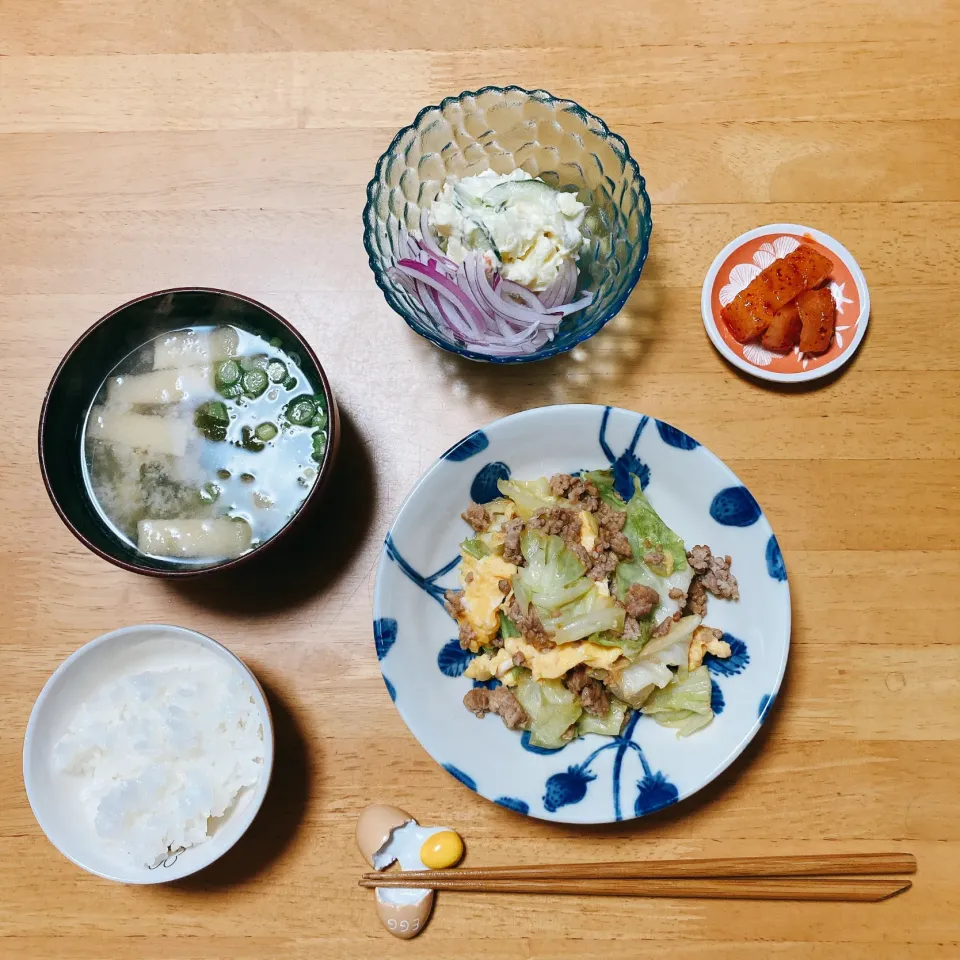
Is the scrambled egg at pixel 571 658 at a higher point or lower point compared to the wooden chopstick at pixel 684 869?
higher

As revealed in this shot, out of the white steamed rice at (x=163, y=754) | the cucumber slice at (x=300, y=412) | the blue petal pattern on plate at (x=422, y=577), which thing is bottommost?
the white steamed rice at (x=163, y=754)

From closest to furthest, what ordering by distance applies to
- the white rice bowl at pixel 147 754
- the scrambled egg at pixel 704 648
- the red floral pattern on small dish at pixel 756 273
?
the white rice bowl at pixel 147 754
the scrambled egg at pixel 704 648
the red floral pattern on small dish at pixel 756 273

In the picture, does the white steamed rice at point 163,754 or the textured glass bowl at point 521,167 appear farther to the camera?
the textured glass bowl at point 521,167

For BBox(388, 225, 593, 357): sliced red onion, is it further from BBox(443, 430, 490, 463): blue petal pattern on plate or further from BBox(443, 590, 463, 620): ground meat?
BBox(443, 590, 463, 620): ground meat

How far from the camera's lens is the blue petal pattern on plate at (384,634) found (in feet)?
5.57

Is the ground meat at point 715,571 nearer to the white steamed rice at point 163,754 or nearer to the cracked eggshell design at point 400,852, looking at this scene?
the cracked eggshell design at point 400,852

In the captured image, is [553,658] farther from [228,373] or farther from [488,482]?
[228,373]

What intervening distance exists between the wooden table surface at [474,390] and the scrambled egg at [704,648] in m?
0.27

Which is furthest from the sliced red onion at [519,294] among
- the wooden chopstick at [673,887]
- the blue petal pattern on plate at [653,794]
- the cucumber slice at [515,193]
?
the wooden chopstick at [673,887]

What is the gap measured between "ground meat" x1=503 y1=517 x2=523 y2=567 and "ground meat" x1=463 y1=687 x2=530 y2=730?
29 centimetres

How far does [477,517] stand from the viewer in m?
1.80

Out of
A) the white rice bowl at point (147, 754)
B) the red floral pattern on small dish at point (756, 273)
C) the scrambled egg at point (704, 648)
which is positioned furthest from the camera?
the red floral pattern on small dish at point (756, 273)

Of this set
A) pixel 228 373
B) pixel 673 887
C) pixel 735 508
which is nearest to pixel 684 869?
pixel 673 887

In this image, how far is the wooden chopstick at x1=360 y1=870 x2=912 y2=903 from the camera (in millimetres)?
1801
